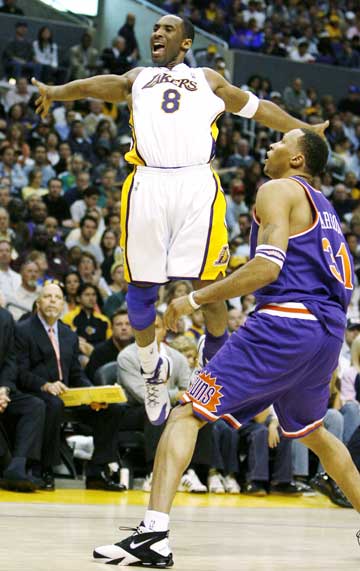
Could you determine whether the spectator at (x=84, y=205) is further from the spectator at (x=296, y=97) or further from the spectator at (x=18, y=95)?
the spectator at (x=296, y=97)

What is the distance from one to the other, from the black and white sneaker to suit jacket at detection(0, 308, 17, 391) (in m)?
4.61

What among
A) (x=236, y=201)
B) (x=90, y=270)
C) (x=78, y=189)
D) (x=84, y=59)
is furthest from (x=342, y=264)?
(x=84, y=59)

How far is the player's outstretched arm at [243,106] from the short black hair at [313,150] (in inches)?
37.8

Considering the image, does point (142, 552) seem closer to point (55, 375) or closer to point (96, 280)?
point (55, 375)

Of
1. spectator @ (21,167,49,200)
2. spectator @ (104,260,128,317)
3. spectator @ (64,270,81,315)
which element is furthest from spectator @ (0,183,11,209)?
spectator @ (64,270,81,315)

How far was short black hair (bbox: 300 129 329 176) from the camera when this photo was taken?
5254mm

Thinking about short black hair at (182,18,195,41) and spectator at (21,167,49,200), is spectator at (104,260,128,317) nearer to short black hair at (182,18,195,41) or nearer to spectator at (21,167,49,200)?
spectator at (21,167,49,200)

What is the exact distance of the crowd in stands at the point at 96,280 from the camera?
945 centimetres

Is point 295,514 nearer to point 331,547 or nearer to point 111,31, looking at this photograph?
point 331,547

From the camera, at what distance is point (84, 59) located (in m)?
20.0

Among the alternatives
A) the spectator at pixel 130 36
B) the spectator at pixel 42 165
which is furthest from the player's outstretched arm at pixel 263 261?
the spectator at pixel 130 36

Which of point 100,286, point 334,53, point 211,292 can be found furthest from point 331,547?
point 334,53

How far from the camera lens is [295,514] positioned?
Answer: 8273 millimetres

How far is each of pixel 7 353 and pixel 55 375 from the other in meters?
0.64
